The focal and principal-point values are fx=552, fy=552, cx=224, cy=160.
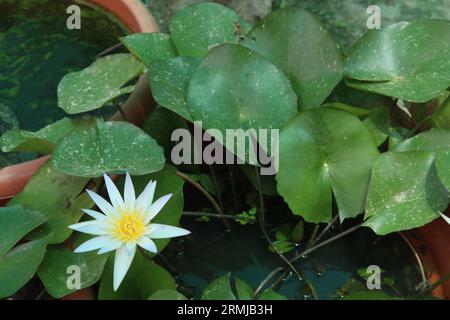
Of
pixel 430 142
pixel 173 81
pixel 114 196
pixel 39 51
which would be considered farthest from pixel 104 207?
pixel 39 51

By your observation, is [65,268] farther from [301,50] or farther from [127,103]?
[301,50]

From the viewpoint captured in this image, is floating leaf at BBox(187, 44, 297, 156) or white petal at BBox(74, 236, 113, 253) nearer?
white petal at BBox(74, 236, 113, 253)

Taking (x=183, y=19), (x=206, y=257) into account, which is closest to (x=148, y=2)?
(x=183, y=19)

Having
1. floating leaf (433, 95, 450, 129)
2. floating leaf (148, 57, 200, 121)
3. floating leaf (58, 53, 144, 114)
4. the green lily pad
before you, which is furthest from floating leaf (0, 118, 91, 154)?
floating leaf (433, 95, 450, 129)

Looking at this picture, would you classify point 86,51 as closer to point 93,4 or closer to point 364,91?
point 93,4

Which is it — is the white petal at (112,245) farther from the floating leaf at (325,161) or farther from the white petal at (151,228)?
the floating leaf at (325,161)

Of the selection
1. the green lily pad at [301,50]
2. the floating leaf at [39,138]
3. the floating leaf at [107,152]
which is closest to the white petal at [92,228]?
the floating leaf at [107,152]

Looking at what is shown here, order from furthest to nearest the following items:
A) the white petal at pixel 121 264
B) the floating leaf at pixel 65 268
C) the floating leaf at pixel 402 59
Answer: the floating leaf at pixel 402 59
the floating leaf at pixel 65 268
the white petal at pixel 121 264

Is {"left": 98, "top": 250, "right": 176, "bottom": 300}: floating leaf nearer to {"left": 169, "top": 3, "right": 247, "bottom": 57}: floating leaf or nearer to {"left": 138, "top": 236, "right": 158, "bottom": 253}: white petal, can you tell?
{"left": 138, "top": 236, "right": 158, "bottom": 253}: white petal
